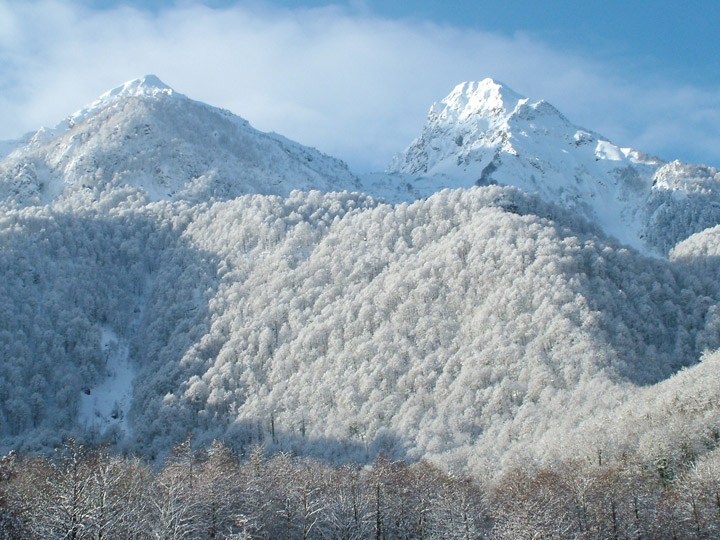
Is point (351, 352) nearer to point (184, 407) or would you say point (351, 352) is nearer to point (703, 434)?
point (184, 407)

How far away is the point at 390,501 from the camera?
82500 millimetres

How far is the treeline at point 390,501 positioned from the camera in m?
64.4

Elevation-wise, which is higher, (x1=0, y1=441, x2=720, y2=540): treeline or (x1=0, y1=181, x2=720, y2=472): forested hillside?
(x1=0, y1=181, x2=720, y2=472): forested hillside

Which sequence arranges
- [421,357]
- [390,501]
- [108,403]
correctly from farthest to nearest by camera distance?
[108,403]
[421,357]
[390,501]

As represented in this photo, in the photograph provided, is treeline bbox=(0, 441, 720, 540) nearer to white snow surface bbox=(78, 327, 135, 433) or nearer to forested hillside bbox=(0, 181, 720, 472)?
forested hillside bbox=(0, 181, 720, 472)

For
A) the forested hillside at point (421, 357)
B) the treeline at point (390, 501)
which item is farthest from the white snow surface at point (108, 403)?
the treeline at point (390, 501)

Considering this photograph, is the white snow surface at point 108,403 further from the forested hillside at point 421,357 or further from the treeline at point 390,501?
the treeline at point 390,501

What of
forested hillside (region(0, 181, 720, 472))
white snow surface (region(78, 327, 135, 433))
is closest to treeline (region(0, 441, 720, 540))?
forested hillside (region(0, 181, 720, 472))

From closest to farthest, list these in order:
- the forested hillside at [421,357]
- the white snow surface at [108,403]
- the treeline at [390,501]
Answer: the treeline at [390,501] → the forested hillside at [421,357] → the white snow surface at [108,403]

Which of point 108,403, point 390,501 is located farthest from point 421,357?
point 108,403

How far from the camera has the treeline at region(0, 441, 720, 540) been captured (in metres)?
64.4

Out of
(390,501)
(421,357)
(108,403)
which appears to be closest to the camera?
(390,501)

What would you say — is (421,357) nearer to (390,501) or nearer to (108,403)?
(390,501)

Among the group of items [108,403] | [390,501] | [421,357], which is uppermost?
[421,357]
